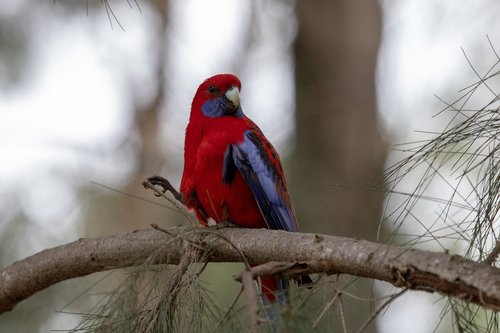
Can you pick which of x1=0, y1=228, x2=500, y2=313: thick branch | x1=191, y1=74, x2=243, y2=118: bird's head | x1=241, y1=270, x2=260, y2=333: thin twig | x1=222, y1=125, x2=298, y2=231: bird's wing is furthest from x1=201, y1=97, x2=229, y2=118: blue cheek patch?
x1=241, y1=270, x2=260, y2=333: thin twig

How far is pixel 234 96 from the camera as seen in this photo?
4.47 meters

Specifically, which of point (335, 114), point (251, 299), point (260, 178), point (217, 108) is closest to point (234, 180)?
point (260, 178)

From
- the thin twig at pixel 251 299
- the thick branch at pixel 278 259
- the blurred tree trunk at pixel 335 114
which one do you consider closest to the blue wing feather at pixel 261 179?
the thick branch at pixel 278 259

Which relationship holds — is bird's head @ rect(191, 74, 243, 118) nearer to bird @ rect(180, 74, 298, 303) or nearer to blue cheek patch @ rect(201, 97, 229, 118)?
blue cheek patch @ rect(201, 97, 229, 118)

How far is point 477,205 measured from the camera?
2748 millimetres

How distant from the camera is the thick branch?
224 centimetres

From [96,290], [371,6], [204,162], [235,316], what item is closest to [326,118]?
[371,6]

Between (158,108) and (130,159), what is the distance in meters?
0.55

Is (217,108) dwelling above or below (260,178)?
above

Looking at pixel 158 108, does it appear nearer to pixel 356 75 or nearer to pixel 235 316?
pixel 356 75

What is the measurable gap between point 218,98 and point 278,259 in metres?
1.80

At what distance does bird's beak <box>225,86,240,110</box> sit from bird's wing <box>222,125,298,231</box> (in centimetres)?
33

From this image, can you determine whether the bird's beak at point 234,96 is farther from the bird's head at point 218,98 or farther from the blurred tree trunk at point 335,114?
the blurred tree trunk at point 335,114

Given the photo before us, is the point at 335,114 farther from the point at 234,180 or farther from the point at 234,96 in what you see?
the point at 234,180
